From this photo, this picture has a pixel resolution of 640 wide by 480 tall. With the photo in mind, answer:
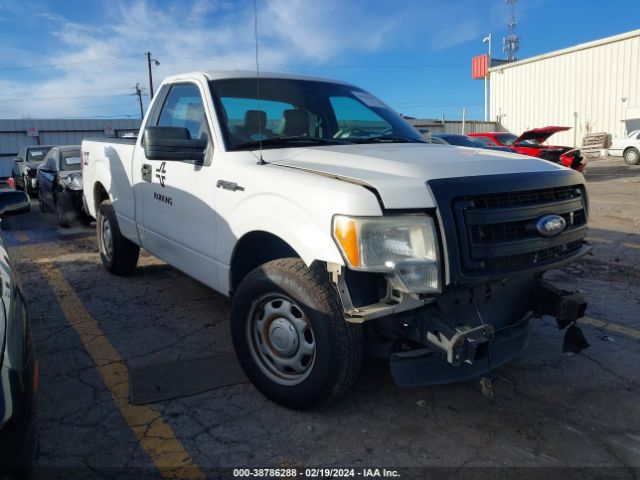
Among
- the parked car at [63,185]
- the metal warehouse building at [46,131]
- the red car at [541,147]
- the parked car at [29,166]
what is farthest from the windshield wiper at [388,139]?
the metal warehouse building at [46,131]

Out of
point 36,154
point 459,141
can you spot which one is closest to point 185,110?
point 459,141

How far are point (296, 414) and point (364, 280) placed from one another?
3.04ft

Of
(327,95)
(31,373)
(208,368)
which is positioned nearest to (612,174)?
(327,95)

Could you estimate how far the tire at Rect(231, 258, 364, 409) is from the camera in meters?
2.65

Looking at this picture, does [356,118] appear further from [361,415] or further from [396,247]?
[361,415]

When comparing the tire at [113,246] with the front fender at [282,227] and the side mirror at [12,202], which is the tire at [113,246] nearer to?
the side mirror at [12,202]

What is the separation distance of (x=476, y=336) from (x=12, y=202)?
2903 mm

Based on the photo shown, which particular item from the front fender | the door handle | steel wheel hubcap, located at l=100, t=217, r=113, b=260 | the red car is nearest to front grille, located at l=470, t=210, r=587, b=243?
the front fender

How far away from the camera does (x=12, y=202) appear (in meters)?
3.34

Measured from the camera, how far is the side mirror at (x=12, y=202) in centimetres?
329

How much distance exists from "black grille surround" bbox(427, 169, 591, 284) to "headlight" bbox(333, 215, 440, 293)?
78mm

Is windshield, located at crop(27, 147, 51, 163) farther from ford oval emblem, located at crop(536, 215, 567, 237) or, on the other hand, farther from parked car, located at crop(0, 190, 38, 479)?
ford oval emblem, located at crop(536, 215, 567, 237)

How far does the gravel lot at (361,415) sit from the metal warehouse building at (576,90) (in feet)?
107

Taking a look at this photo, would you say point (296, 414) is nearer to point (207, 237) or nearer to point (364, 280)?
point (364, 280)
